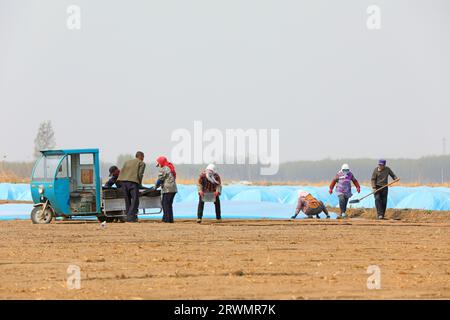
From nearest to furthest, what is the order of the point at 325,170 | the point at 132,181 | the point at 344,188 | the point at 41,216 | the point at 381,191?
the point at 41,216 < the point at 132,181 < the point at 344,188 < the point at 381,191 < the point at 325,170

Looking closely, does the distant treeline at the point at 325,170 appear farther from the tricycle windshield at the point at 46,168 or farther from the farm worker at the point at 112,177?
the tricycle windshield at the point at 46,168

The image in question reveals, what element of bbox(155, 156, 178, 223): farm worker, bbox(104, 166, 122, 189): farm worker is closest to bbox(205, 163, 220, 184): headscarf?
bbox(155, 156, 178, 223): farm worker

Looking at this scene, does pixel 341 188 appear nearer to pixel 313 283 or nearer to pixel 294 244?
pixel 294 244

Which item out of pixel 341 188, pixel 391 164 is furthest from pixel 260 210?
pixel 391 164

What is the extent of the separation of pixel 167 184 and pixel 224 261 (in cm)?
1105

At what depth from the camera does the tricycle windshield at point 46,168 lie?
89.0 ft

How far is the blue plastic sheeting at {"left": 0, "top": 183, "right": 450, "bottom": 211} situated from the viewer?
3716 centimetres

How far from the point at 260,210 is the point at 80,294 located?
73.8 feet

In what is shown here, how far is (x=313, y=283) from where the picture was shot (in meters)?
13.4

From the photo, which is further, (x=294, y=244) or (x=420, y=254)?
(x=294, y=244)

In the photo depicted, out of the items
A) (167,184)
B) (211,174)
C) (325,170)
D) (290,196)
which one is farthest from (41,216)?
(325,170)

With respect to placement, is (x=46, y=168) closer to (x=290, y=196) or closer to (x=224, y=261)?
(x=224, y=261)

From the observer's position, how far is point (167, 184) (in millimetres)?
27234

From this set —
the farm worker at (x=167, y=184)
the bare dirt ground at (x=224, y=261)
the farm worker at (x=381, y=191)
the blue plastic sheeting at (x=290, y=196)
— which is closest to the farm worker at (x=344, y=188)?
the farm worker at (x=381, y=191)
